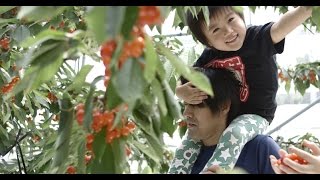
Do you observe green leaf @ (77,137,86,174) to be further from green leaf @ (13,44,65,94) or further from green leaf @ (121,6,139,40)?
green leaf @ (121,6,139,40)

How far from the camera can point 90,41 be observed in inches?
25.4

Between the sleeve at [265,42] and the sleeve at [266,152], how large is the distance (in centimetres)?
24

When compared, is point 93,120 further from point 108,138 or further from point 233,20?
point 233,20

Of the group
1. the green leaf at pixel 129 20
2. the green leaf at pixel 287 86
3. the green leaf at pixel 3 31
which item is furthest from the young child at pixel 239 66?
the green leaf at pixel 287 86

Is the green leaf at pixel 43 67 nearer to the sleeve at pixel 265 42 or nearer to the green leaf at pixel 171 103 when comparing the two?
the green leaf at pixel 171 103

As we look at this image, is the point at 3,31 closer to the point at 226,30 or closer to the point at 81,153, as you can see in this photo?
the point at 226,30

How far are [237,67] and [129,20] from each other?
1.04m

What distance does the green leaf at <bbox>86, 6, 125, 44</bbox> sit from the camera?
1.34 ft

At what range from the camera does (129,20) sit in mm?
458

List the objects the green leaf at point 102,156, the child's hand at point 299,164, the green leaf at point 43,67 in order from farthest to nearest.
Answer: the child's hand at point 299,164
the green leaf at point 102,156
the green leaf at point 43,67

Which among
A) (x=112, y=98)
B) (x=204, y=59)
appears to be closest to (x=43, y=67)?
(x=112, y=98)

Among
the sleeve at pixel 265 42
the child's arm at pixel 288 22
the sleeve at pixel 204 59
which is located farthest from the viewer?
the sleeve at pixel 204 59

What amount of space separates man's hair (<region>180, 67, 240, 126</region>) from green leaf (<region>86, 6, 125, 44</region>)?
0.97 meters

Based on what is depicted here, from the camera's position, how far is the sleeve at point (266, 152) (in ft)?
4.06
